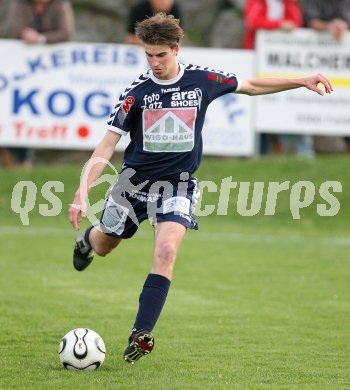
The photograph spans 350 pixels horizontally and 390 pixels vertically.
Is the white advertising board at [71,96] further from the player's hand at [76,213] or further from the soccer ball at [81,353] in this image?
the soccer ball at [81,353]

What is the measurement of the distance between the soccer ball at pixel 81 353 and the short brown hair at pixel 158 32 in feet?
6.60

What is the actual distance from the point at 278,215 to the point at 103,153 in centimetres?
843

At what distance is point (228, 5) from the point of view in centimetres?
2017

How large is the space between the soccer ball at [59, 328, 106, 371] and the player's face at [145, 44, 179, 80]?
1.89m

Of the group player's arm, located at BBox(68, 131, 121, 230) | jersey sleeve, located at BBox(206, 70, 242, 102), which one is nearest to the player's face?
jersey sleeve, located at BBox(206, 70, 242, 102)

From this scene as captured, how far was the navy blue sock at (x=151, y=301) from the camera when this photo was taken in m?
6.21

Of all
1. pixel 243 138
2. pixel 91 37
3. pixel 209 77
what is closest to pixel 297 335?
pixel 209 77

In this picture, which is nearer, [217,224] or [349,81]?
[217,224]

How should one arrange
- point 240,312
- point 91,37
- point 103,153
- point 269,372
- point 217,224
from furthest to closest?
point 91,37, point 217,224, point 240,312, point 103,153, point 269,372

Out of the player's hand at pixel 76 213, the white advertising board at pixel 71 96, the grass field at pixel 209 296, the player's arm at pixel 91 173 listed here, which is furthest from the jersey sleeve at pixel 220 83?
the white advertising board at pixel 71 96

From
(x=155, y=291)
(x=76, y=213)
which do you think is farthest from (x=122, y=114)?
(x=155, y=291)

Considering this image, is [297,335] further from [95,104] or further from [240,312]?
[95,104]

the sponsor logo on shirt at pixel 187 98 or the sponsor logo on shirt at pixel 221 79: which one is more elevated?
the sponsor logo on shirt at pixel 221 79

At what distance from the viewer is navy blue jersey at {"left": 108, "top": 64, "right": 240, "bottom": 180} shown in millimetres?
6926
